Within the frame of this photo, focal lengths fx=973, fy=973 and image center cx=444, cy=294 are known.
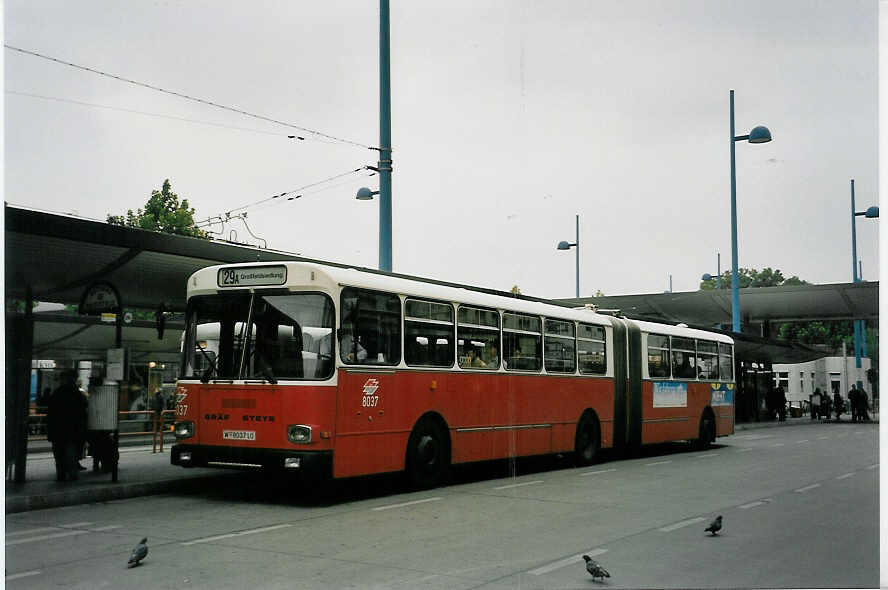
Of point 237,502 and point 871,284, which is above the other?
point 871,284

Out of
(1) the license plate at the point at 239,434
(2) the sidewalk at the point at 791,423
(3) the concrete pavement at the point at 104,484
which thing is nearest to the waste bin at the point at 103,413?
(3) the concrete pavement at the point at 104,484

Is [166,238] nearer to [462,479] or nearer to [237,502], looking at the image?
[237,502]

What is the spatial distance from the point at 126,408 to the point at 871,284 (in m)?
20.7

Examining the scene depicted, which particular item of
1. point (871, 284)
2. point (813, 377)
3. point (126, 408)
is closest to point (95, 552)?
point (871, 284)

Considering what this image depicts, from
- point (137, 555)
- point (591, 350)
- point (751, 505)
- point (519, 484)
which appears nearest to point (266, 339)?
point (137, 555)

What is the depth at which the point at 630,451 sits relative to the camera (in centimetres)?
2236

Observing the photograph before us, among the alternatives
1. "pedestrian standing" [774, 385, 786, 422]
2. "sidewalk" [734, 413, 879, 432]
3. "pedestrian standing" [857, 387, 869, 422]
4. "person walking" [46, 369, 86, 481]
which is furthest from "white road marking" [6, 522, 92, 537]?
"pedestrian standing" [774, 385, 786, 422]

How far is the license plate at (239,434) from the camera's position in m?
11.9

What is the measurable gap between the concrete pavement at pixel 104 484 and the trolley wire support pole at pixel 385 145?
4350 millimetres

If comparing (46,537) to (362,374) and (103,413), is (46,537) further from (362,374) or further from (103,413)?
(103,413)

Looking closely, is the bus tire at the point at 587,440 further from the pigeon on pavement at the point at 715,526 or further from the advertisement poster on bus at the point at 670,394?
the pigeon on pavement at the point at 715,526

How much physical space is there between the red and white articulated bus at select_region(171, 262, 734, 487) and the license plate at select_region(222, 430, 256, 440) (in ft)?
0.05

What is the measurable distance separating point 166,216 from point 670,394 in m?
11.5

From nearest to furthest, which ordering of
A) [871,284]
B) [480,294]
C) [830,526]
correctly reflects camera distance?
[871,284] < [830,526] < [480,294]
